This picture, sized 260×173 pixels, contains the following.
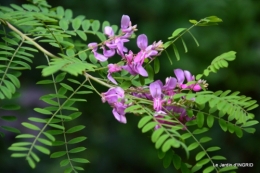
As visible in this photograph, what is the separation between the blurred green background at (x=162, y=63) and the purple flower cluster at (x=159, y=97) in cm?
125

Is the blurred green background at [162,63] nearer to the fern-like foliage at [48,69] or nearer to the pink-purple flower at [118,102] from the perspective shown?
the fern-like foliage at [48,69]

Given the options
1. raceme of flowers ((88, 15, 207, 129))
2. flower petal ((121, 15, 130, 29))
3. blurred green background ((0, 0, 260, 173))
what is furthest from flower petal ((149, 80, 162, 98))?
blurred green background ((0, 0, 260, 173))

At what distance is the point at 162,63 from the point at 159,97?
4.39ft

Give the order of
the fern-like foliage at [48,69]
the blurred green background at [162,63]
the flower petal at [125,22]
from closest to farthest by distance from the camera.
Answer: the fern-like foliage at [48,69]
the flower petal at [125,22]
the blurred green background at [162,63]

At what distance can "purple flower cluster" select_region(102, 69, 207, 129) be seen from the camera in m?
0.70

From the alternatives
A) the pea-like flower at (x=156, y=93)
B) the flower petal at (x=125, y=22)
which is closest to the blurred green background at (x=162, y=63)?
the flower petal at (x=125, y=22)

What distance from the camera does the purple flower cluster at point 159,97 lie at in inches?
27.7

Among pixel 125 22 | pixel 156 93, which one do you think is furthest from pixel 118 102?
pixel 125 22

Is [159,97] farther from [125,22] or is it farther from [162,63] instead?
[162,63]

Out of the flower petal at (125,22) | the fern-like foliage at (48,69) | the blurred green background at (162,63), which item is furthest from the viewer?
the blurred green background at (162,63)

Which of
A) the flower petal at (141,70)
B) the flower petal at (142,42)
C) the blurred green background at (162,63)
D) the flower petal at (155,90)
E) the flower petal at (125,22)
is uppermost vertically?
the flower petal at (125,22)

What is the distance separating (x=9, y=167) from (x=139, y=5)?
91cm

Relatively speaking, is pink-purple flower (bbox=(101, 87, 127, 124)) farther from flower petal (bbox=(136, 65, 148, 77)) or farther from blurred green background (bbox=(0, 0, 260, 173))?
blurred green background (bbox=(0, 0, 260, 173))

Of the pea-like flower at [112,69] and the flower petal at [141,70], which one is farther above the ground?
the pea-like flower at [112,69]
